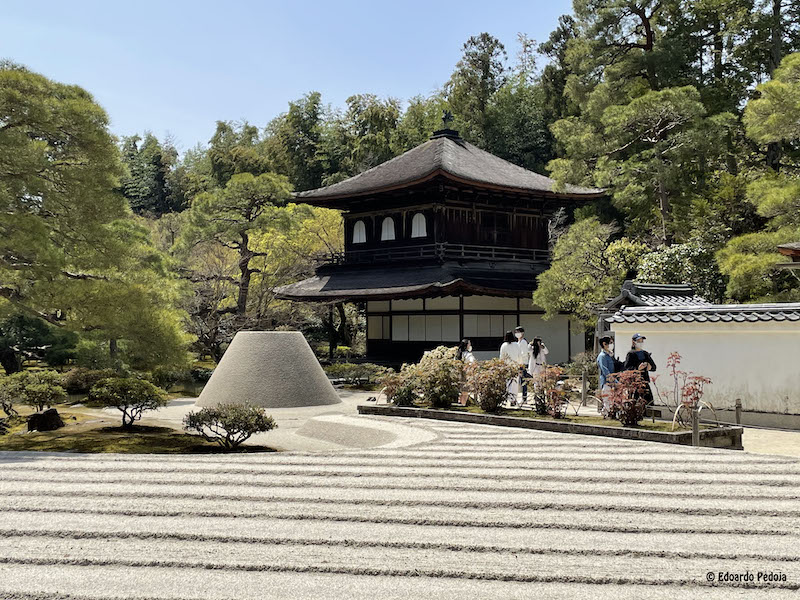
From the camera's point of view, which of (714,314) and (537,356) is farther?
(537,356)

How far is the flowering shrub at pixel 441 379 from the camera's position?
13312mm

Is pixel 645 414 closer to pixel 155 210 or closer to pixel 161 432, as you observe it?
pixel 161 432

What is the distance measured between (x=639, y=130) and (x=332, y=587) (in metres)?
24.7

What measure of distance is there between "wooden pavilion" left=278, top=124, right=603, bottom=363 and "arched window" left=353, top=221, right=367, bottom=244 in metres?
0.04

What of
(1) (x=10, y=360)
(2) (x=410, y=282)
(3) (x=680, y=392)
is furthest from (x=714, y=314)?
(1) (x=10, y=360)

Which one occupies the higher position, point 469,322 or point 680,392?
point 469,322

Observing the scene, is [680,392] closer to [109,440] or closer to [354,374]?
[109,440]

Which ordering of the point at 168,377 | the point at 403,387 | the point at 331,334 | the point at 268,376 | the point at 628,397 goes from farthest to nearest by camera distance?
the point at 331,334 → the point at 168,377 → the point at 268,376 → the point at 403,387 → the point at 628,397

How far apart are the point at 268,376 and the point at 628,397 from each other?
7.91m

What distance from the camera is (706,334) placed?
1377 cm

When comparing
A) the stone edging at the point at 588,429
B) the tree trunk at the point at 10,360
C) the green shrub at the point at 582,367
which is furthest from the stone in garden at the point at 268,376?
the tree trunk at the point at 10,360

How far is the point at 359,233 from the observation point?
101ft

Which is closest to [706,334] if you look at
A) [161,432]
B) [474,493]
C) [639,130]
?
[474,493]

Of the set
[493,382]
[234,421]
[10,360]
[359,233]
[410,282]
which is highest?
[359,233]
